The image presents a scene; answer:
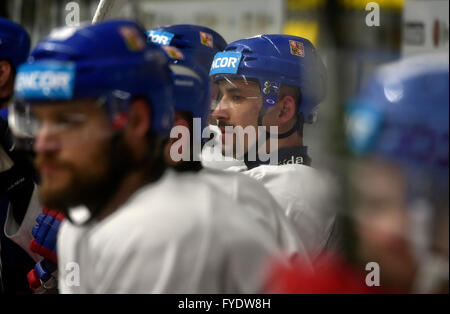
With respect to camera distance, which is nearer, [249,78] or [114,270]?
[114,270]

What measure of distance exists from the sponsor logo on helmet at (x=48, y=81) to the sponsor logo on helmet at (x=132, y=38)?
6.4 inches

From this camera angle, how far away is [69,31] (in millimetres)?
1833

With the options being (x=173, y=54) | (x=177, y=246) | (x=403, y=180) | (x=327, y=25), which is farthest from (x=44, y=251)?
(x=327, y=25)

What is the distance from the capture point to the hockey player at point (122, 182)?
166 cm

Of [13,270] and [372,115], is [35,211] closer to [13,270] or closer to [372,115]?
[13,270]

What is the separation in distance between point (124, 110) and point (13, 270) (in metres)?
2.06

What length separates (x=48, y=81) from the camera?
1.76m

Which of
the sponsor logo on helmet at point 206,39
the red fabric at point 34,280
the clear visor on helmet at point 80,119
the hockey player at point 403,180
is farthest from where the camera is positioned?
the sponsor logo on helmet at point 206,39

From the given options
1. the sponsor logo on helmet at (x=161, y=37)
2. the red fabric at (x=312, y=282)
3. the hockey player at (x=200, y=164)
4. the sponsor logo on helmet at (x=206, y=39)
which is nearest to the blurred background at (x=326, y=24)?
the sponsor logo on helmet at (x=161, y=37)

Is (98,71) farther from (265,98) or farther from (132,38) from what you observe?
(265,98)

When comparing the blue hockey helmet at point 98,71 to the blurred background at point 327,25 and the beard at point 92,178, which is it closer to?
the beard at point 92,178

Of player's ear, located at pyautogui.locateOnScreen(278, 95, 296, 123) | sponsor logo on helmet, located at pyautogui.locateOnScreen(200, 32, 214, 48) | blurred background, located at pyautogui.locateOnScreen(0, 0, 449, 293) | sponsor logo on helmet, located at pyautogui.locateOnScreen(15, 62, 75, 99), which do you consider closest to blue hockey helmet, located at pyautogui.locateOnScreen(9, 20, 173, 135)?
sponsor logo on helmet, located at pyautogui.locateOnScreen(15, 62, 75, 99)
